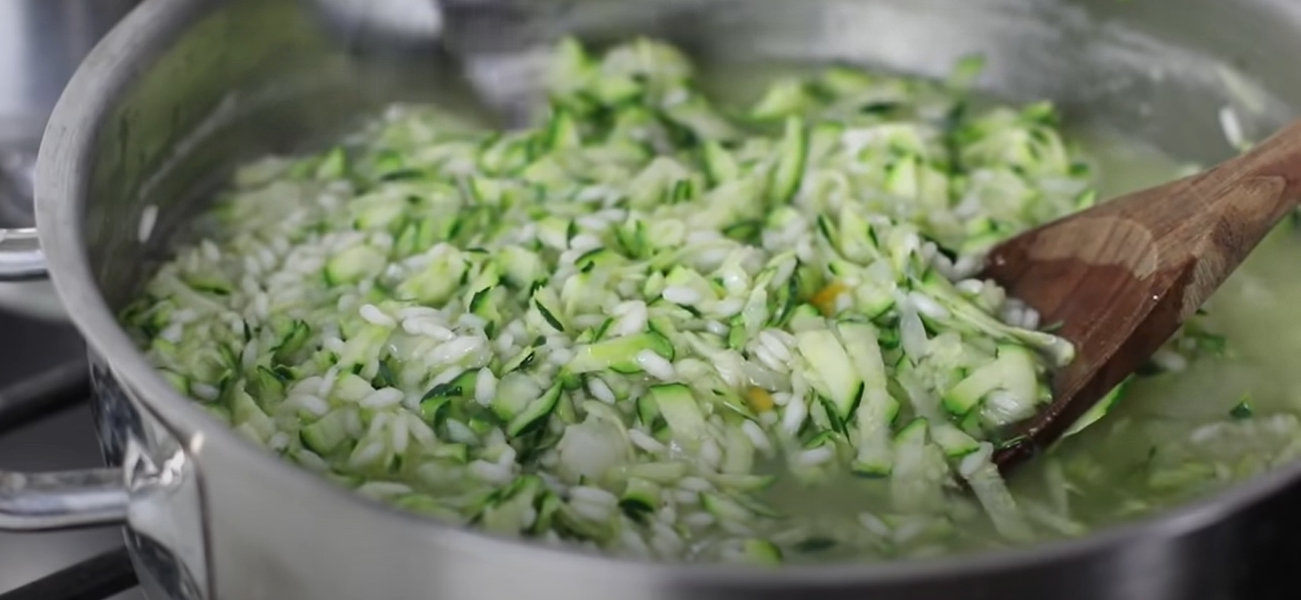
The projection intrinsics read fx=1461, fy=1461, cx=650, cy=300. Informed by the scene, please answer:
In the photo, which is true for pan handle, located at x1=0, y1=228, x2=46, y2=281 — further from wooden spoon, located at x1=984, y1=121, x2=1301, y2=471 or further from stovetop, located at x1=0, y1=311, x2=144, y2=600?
A: wooden spoon, located at x1=984, y1=121, x2=1301, y2=471

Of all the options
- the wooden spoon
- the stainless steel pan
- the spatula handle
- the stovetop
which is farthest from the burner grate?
the spatula handle

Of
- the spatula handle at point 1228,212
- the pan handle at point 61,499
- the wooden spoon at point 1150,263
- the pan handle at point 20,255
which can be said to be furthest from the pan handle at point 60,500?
the spatula handle at point 1228,212

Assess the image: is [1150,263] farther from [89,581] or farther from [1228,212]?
[89,581]

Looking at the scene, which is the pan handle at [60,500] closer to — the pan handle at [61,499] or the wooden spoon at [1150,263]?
the pan handle at [61,499]

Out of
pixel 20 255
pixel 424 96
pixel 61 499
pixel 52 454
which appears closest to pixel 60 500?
pixel 61 499

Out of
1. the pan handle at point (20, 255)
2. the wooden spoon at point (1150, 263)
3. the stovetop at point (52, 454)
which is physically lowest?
the stovetop at point (52, 454)

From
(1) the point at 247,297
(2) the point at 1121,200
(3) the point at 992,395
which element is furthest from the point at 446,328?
(2) the point at 1121,200
